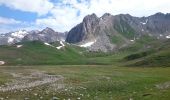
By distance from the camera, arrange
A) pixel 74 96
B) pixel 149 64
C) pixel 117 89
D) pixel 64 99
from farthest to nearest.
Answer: pixel 149 64 < pixel 117 89 < pixel 74 96 < pixel 64 99

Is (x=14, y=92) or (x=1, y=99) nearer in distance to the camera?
(x=1, y=99)

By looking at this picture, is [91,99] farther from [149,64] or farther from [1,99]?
[149,64]

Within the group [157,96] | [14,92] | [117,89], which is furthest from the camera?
[117,89]

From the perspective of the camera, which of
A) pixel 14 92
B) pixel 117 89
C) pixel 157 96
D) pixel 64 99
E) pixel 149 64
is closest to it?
pixel 157 96

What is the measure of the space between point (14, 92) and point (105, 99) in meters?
17.0

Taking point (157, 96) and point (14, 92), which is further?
point (14, 92)

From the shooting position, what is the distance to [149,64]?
646ft

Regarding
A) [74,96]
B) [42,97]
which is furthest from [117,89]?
[42,97]

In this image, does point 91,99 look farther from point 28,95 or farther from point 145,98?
point 28,95

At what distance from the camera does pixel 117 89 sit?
61.5 meters

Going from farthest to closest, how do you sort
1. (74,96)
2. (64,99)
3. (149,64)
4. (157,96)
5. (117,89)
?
(149,64) < (117,89) < (74,96) < (64,99) < (157,96)

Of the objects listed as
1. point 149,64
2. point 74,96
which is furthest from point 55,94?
point 149,64

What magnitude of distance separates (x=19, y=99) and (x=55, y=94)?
686cm

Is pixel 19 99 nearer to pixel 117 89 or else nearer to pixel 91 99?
pixel 91 99
